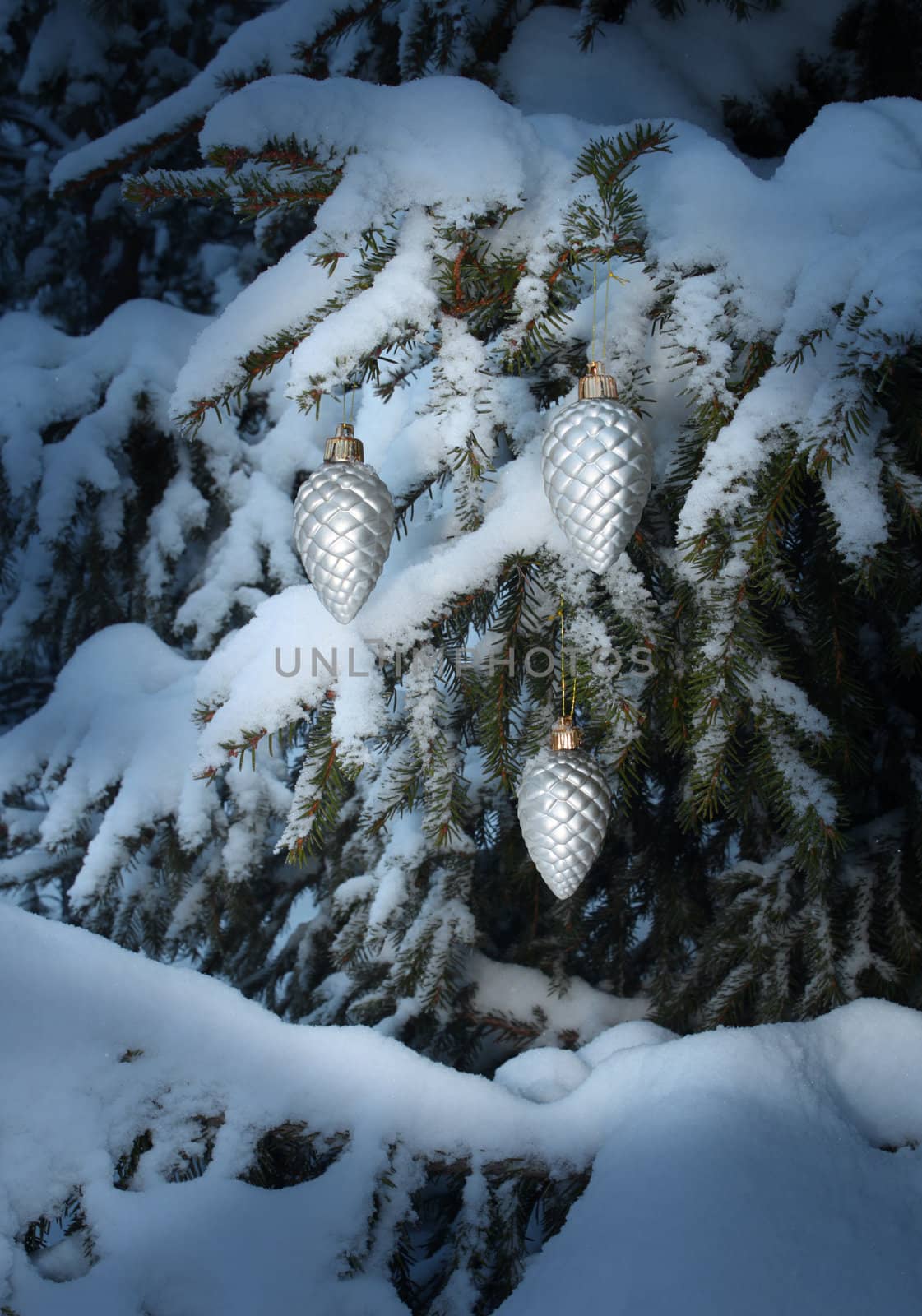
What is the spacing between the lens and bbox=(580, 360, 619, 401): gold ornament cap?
123cm

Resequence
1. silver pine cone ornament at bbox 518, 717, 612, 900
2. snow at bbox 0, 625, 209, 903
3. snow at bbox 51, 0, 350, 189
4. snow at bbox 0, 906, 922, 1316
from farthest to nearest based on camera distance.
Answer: snow at bbox 0, 625, 209, 903
snow at bbox 51, 0, 350, 189
silver pine cone ornament at bbox 518, 717, 612, 900
snow at bbox 0, 906, 922, 1316

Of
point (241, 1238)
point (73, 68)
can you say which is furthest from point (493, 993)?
point (73, 68)

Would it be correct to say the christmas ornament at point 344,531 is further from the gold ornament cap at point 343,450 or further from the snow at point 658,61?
the snow at point 658,61

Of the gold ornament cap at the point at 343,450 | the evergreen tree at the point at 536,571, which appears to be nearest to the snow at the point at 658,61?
the evergreen tree at the point at 536,571

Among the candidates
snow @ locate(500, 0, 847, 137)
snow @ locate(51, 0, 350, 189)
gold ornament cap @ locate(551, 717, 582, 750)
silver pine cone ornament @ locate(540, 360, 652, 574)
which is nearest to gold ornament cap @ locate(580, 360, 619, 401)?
silver pine cone ornament @ locate(540, 360, 652, 574)

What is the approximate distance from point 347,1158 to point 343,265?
1123mm

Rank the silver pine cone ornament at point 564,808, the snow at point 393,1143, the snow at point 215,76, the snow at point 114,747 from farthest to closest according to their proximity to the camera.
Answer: the snow at point 114,747, the snow at point 215,76, the silver pine cone ornament at point 564,808, the snow at point 393,1143

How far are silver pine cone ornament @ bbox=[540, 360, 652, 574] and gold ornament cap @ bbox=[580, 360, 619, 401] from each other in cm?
2

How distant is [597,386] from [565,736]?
478mm

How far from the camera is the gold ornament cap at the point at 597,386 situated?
4.03 feet

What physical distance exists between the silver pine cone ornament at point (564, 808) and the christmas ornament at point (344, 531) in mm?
342

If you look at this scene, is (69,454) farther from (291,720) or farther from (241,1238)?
(241,1238)

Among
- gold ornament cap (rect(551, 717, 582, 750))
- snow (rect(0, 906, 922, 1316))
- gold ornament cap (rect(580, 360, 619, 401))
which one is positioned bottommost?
snow (rect(0, 906, 922, 1316))

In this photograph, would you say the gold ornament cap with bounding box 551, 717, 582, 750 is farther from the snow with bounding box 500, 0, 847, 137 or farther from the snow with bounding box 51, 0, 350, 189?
the snow with bounding box 51, 0, 350, 189
